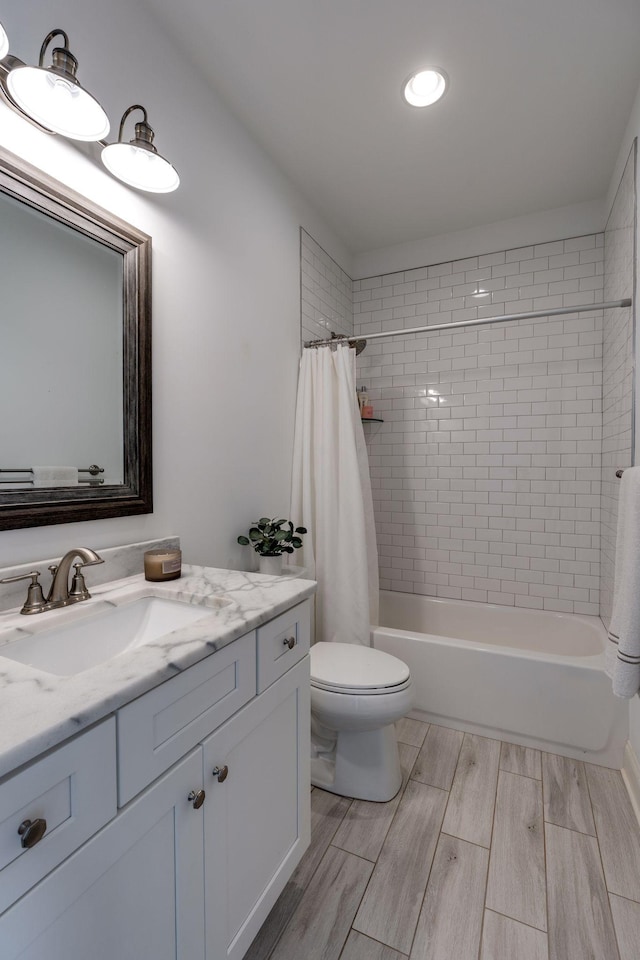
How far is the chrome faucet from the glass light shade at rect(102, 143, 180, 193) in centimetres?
105

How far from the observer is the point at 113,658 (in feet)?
2.54

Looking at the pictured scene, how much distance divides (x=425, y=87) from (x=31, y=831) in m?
2.35

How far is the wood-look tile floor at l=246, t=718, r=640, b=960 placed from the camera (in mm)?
1130

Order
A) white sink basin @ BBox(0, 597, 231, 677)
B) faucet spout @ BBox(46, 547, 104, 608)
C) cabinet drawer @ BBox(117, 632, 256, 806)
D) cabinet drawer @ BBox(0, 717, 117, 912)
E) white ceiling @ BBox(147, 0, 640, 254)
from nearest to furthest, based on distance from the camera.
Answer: cabinet drawer @ BBox(0, 717, 117, 912) < cabinet drawer @ BBox(117, 632, 256, 806) < white sink basin @ BBox(0, 597, 231, 677) < faucet spout @ BBox(46, 547, 104, 608) < white ceiling @ BBox(147, 0, 640, 254)

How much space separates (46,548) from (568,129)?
2533mm

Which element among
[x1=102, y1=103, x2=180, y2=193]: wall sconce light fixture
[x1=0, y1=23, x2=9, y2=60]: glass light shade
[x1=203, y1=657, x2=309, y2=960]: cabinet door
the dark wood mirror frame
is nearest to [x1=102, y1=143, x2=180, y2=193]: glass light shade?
[x1=102, y1=103, x2=180, y2=193]: wall sconce light fixture

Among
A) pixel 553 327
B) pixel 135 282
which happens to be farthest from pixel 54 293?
pixel 553 327

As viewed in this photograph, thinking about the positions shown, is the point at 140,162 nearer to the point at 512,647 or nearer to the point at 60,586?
the point at 60,586

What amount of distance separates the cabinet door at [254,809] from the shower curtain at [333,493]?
97 centimetres

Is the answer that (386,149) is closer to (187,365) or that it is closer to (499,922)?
(187,365)

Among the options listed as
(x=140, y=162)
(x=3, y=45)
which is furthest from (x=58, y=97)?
(x=140, y=162)

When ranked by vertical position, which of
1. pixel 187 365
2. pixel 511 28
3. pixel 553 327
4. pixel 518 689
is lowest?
pixel 518 689

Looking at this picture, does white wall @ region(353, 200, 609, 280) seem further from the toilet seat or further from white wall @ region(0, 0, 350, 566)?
the toilet seat

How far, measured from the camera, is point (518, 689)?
1938mm
